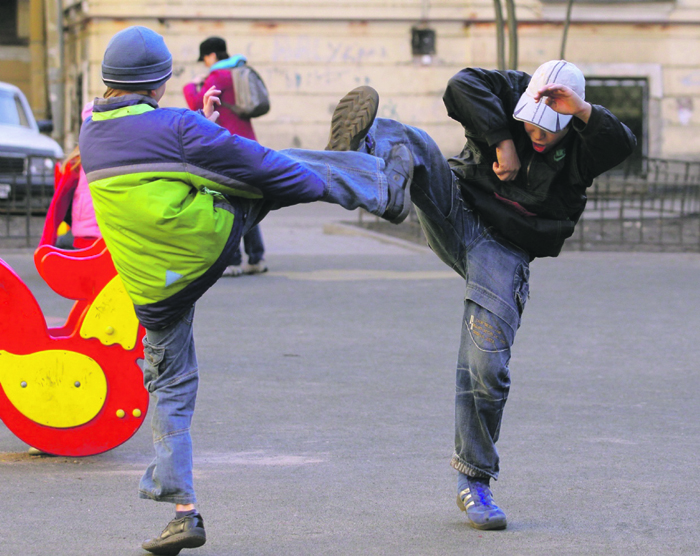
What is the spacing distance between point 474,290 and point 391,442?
4.72 ft

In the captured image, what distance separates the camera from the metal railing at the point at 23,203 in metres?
13.5

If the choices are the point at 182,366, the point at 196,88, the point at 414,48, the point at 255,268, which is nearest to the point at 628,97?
the point at 414,48

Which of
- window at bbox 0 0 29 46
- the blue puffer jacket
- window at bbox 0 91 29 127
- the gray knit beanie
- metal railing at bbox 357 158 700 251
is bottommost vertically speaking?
metal railing at bbox 357 158 700 251

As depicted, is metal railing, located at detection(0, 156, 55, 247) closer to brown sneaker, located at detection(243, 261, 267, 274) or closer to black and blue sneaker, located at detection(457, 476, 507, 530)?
brown sneaker, located at detection(243, 261, 267, 274)

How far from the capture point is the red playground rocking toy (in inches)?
183

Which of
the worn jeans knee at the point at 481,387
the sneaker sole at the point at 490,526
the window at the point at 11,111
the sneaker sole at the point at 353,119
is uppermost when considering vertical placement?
the sneaker sole at the point at 353,119

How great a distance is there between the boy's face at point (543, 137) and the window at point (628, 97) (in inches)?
862

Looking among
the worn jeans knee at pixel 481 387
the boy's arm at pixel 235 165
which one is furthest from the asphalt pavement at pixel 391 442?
the boy's arm at pixel 235 165

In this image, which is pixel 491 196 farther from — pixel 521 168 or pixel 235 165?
pixel 235 165

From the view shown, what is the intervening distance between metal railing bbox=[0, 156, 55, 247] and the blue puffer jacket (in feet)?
33.9

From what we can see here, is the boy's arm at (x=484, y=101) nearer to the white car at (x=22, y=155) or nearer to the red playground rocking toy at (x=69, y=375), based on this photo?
the red playground rocking toy at (x=69, y=375)

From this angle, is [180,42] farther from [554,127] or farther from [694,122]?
[554,127]

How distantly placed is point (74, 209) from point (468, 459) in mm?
3955

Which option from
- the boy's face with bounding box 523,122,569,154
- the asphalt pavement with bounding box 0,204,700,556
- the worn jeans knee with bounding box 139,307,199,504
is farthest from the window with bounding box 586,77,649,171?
the worn jeans knee with bounding box 139,307,199,504
